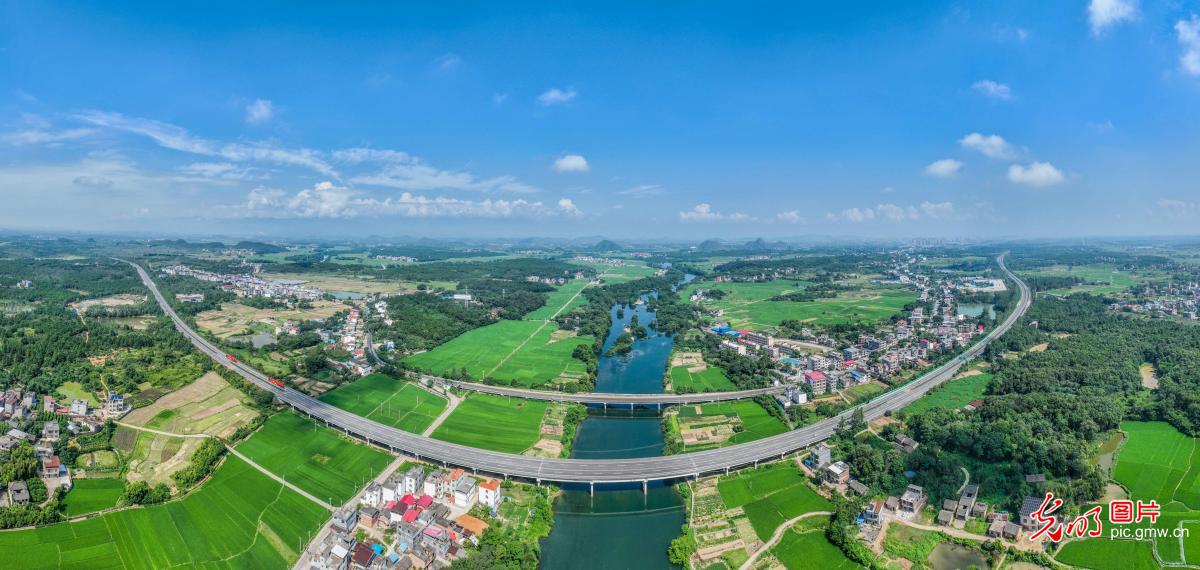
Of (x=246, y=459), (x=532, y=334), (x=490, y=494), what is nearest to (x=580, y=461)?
(x=490, y=494)

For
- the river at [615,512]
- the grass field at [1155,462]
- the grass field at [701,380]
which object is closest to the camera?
the river at [615,512]

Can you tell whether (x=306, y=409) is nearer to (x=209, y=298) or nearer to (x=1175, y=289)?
(x=209, y=298)

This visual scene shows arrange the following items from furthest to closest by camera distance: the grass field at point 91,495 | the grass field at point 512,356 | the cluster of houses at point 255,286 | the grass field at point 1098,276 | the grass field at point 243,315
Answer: the grass field at point 1098,276 < the cluster of houses at point 255,286 < the grass field at point 243,315 < the grass field at point 512,356 < the grass field at point 91,495

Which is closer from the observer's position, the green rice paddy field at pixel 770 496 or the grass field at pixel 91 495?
the grass field at pixel 91 495

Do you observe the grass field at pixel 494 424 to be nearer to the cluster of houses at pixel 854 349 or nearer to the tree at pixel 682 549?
the tree at pixel 682 549

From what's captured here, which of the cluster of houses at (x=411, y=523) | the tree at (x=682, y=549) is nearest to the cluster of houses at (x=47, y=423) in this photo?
the cluster of houses at (x=411, y=523)

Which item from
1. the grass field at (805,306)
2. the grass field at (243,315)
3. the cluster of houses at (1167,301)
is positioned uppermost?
the cluster of houses at (1167,301)
